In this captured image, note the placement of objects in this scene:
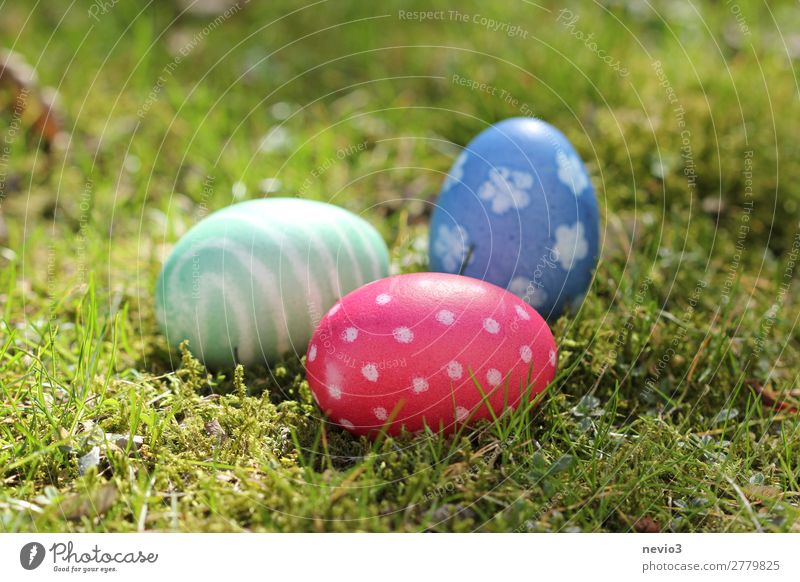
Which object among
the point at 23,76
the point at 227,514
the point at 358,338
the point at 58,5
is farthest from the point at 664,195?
the point at 58,5

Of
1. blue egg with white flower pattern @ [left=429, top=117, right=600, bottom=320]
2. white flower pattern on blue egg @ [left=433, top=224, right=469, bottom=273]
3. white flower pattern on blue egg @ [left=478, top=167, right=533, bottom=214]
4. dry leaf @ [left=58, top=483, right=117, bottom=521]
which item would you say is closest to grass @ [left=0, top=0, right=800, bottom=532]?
dry leaf @ [left=58, top=483, right=117, bottom=521]

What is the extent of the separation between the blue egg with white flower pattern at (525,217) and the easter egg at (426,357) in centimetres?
41

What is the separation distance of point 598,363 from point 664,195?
1.20 metres

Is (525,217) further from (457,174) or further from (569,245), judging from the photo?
(457,174)

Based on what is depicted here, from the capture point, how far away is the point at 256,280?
2.29 metres

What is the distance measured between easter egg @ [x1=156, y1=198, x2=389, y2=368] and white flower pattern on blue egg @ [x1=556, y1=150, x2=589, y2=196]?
667mm

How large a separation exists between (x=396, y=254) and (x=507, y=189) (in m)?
0.57

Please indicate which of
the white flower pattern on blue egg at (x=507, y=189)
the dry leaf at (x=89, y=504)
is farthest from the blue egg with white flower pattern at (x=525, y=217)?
the dry leaf at (x=89, y=504)

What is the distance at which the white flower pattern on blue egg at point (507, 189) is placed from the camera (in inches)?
97.5

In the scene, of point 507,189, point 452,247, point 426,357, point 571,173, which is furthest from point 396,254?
point 426,357

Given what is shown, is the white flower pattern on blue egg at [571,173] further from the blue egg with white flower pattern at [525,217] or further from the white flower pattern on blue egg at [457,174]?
the white flower pattern on blue egg at [457,174]

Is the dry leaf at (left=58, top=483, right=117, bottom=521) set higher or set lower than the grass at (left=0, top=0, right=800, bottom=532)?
lower

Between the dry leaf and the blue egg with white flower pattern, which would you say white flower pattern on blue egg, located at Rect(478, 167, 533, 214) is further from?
the dry leaf

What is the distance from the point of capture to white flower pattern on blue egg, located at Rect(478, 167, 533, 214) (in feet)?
8.13
